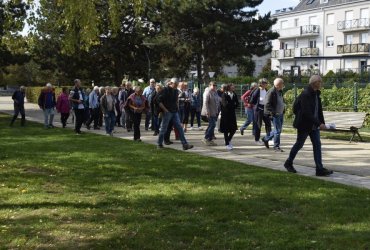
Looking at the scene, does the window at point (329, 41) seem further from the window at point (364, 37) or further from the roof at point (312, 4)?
the window at point (364, 37)

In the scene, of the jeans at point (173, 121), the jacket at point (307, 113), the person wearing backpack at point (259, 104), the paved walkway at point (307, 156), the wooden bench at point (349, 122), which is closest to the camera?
the jacket at point (307, 113)

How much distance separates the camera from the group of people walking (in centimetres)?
939

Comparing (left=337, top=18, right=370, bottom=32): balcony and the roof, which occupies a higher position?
the roof

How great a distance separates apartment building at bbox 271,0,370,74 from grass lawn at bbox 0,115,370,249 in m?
50.1

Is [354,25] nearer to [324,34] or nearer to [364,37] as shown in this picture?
[364,37]

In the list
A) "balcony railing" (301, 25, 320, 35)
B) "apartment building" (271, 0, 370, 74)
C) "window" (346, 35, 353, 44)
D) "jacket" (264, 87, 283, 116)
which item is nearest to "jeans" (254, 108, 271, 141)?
"jacket" (264, 87, 283, 116)

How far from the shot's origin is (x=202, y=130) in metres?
19.8

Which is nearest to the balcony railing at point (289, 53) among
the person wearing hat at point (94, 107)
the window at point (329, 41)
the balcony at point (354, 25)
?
the window at point (329, 41)

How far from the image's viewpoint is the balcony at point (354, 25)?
6122cm

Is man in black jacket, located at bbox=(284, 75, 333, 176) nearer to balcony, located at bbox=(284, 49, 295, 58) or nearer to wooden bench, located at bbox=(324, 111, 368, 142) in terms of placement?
wooden bench, located at bbox=(324, 111, 368, 142)

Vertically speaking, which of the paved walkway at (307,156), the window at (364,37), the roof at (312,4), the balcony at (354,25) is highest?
the roof at (312,4)

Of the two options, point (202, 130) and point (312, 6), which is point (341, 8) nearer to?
point (312, 6)

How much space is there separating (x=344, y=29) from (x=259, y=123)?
53.4m

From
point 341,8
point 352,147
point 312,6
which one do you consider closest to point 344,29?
point 341,8
